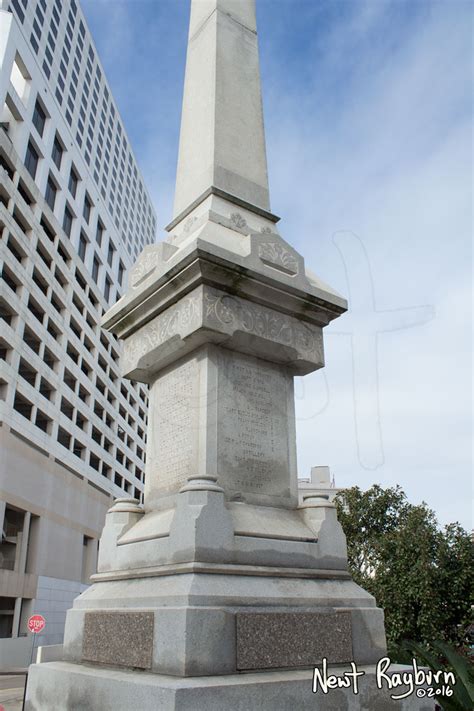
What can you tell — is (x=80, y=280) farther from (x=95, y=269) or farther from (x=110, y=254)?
(x=110, y=254)

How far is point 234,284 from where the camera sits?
18.9 ft

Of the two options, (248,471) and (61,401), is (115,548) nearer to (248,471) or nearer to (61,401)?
(248,471)

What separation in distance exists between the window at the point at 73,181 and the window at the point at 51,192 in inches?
138

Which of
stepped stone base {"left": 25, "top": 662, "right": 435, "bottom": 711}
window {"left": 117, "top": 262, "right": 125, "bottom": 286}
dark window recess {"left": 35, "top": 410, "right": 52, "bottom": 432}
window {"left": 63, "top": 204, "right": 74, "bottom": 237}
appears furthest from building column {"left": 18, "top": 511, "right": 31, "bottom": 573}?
stepped stone base {"left": 25, "top": 662, "right": 435, "bottom": 711}

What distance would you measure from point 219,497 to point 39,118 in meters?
45.7

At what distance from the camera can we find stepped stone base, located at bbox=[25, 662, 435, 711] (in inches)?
144

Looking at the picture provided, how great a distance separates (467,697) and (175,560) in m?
2.42

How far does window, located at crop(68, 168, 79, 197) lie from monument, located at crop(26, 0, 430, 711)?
4508 cm

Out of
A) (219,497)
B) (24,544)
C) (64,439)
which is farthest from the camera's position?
(64,439)

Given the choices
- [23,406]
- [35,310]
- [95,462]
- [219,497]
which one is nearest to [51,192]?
[35,310]

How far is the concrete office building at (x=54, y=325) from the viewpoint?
35625 mm

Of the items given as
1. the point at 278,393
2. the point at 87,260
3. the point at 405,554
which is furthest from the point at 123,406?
the point at 278,393

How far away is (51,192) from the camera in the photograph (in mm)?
45250

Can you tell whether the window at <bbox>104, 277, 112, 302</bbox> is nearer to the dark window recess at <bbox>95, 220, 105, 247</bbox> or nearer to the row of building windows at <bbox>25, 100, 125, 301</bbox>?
the row of building windows at <bbox>25, 100, 125, 301</bbox>
